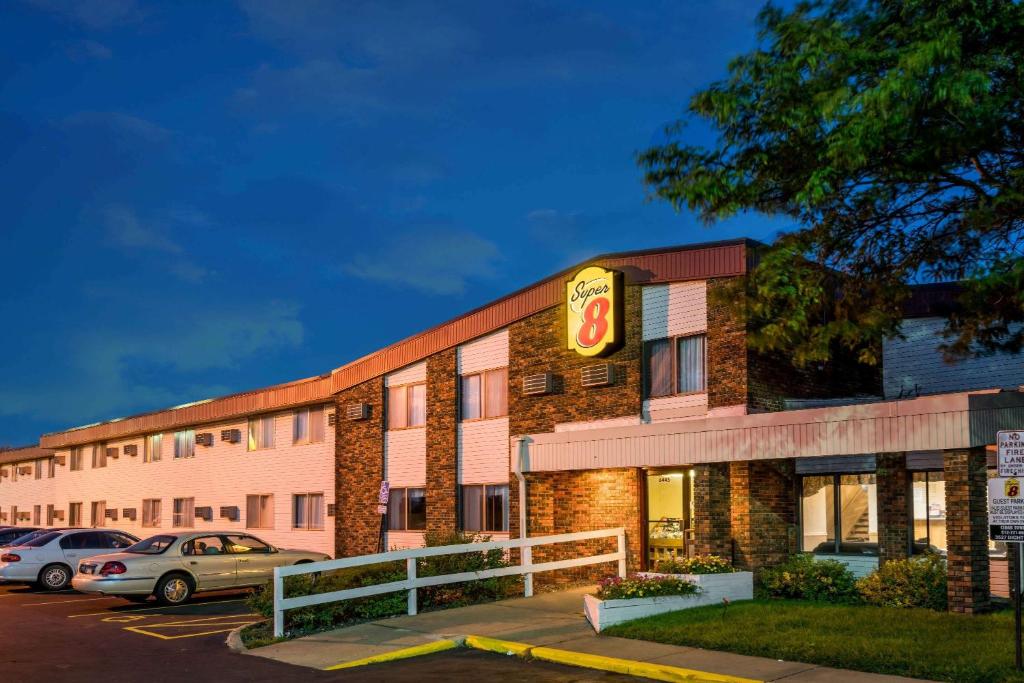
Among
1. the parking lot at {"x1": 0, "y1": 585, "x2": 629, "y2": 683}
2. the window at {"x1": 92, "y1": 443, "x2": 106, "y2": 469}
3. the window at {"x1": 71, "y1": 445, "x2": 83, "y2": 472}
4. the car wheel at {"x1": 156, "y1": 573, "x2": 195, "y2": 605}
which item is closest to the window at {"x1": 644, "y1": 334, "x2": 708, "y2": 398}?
the parking lot at {"x1": 0, "y1": 585, "x2": 629, "y2": 683}

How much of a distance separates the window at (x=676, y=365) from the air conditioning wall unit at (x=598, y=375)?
2.59 ft

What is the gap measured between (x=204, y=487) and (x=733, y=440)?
2424 centimetres

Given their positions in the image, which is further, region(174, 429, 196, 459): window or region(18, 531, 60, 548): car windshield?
region(174, 429, 196, 459): window

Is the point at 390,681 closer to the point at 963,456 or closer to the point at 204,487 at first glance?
the point at 963,456

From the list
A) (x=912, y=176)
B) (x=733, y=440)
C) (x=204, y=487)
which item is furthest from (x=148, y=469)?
(x=912, y=176)

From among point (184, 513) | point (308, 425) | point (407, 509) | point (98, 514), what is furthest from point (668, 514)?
point (98, 514)

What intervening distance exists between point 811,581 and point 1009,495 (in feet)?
21.5

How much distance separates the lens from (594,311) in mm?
22922

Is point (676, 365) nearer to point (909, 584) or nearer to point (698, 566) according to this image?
point (698, 566)

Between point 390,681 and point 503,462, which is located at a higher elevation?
point 503,462

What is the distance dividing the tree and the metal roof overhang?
1017 millimetres

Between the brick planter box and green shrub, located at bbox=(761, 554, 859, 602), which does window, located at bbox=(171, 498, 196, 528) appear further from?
green shrub, located at bbox=(761, 554, 859, 602)

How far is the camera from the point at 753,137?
47.4ft

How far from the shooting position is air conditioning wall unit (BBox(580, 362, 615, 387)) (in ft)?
73.7
